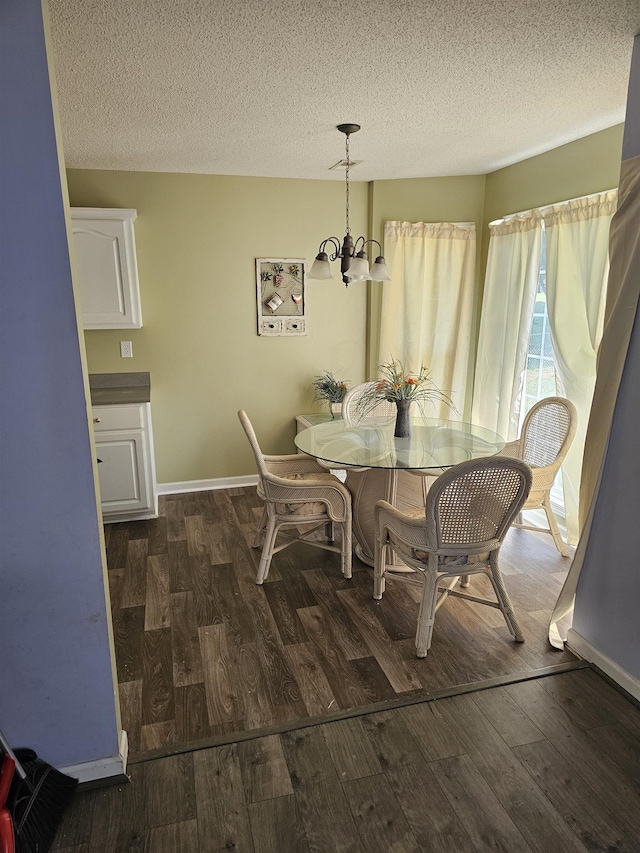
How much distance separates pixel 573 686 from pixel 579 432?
1.69 meters

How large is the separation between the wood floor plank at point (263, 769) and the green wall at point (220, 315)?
2820mm

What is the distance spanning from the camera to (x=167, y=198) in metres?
4.06

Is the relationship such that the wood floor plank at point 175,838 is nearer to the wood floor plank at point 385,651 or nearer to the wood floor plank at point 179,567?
the wood floor plank at point 385,651

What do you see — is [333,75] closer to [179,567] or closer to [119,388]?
[119,388]

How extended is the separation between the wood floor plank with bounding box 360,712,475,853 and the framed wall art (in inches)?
121

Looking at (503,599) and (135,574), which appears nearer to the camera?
(503,599)

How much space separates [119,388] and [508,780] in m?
3.24

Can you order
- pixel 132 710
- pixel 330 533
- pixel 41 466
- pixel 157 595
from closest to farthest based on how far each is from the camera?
pixel 41 466 → pixel 132 710 → pixel 157 595 → pixel 330 533

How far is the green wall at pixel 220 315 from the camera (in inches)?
161

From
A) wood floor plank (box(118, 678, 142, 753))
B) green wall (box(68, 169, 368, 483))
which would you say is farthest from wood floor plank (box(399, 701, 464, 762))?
green wall (box(68, 169, 368, 483))

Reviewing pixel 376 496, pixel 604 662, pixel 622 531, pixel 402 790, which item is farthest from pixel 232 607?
pixel 622 531

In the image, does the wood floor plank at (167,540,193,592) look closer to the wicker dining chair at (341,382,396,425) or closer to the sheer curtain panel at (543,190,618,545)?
the wicker dining chair at (341,382,396,425)

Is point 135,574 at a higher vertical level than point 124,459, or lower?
lower

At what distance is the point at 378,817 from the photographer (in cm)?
169
